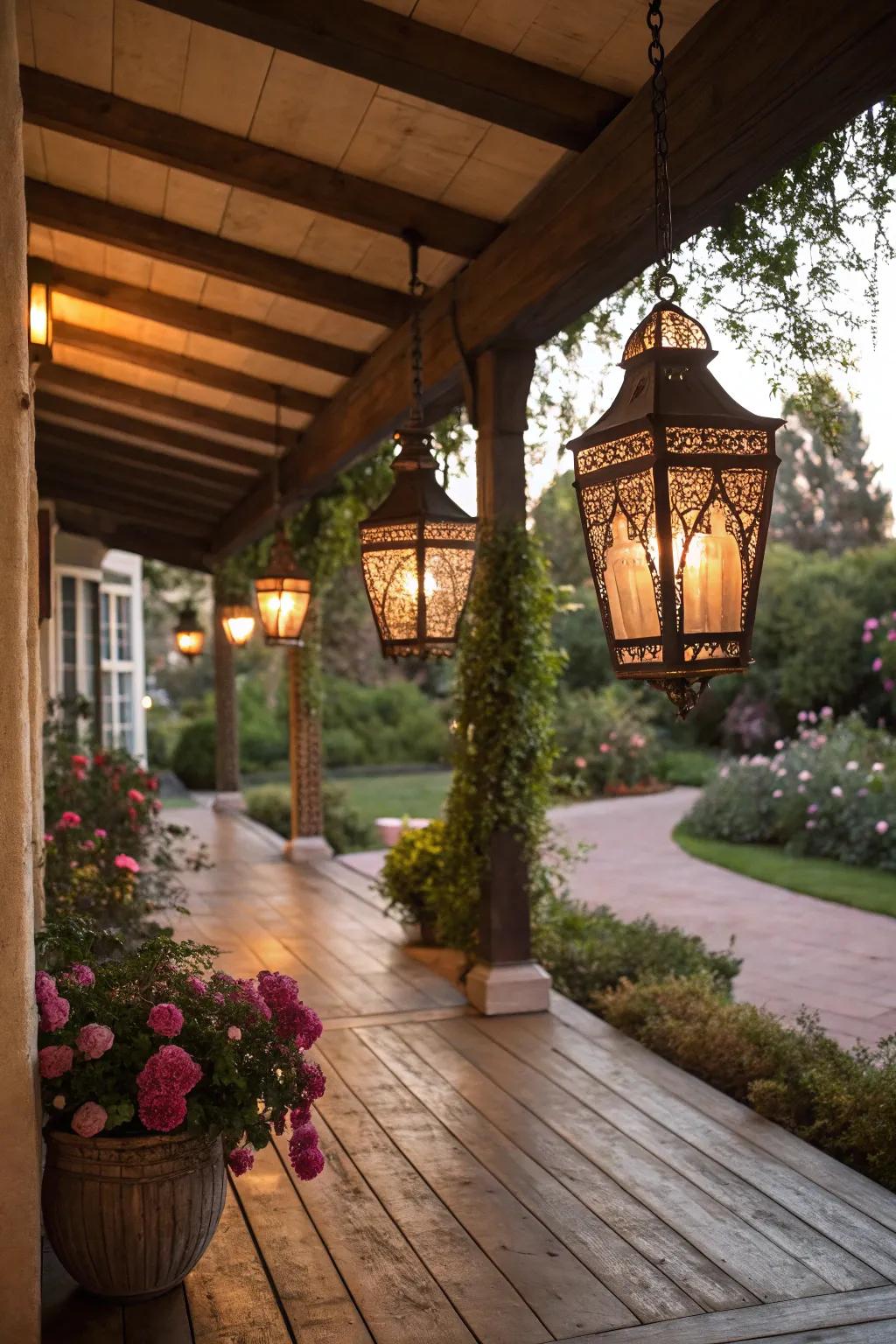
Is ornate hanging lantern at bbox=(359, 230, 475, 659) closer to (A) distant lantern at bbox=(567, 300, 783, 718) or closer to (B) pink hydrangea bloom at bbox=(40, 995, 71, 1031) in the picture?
(B) pink hydrangea bloom at bbox=(40, 995, 71, 1031)

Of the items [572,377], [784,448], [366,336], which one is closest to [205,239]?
[366,336]

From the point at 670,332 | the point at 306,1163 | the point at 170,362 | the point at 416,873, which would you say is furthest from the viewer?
the point at 170,362

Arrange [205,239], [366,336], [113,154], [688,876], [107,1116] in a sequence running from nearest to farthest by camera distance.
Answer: [107,1116] < [113,154] < [205,239] < [366,336] < [688,876]

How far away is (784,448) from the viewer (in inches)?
1035

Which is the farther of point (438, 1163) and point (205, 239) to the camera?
point (205, 239)

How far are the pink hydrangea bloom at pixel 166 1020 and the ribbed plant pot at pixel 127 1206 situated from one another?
235 millimetres

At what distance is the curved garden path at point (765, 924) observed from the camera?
19.7 feet

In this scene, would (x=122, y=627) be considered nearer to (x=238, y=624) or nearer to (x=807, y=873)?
(x=238, y=624)

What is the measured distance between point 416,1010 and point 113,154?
375cm

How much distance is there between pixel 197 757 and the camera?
61.7 ft

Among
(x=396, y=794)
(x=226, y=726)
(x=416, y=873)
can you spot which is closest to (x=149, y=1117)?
(x=416, y=873)

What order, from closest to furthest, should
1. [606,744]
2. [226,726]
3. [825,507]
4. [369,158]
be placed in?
[369,158], [226,726], [606,744], [825,507]

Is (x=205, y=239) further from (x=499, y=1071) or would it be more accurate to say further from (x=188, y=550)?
(x=188, y=550)

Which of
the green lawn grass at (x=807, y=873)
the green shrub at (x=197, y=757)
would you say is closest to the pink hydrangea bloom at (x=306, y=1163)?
the green lawn grass at (x=807, y=873)
